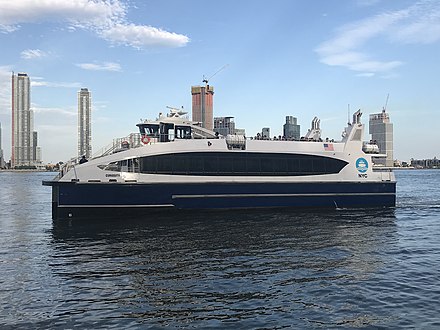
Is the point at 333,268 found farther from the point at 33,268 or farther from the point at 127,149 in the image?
the point at 127,149

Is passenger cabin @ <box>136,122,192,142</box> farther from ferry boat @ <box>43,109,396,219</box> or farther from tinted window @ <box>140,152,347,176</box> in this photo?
tinted window @ <box>140,152,347,176</box>

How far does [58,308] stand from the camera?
8.74 meters

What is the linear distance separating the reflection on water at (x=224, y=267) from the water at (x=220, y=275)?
4cm

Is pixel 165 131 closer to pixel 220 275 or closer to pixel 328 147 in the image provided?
pixel 328 147

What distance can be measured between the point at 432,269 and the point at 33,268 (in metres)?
11.9

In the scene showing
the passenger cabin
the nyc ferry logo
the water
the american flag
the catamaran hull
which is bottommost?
the water

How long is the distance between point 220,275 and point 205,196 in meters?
11.4

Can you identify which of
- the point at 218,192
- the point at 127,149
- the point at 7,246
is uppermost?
the point at 127,149

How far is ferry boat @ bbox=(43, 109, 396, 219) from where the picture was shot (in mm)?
20719

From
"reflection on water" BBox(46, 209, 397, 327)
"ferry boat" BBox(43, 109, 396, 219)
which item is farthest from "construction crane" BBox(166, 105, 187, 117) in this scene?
"reflection on water" BBox(46, 209, 397, 327)

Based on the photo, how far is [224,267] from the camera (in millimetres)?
11969

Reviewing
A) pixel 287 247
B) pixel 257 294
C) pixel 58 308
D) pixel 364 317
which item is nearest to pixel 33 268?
pixel 58 308

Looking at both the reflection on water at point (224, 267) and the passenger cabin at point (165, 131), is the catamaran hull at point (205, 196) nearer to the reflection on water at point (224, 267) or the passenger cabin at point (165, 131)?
the reflection on water at point (224, 267)

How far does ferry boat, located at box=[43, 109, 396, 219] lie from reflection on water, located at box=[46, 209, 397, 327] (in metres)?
1.37
